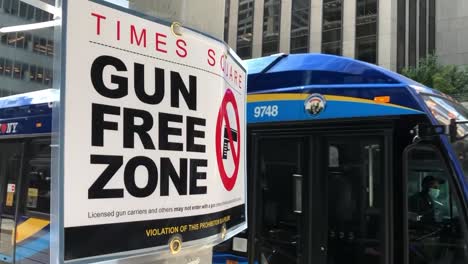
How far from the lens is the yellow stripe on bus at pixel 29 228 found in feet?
21.6

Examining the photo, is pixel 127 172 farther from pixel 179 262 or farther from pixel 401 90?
pixel 401 90

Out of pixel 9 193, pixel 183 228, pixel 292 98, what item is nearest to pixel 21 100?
pixel 9 193

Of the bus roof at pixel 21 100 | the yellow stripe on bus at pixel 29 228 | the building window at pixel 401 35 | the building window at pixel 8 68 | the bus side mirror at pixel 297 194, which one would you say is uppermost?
the building window at pixel 401 35

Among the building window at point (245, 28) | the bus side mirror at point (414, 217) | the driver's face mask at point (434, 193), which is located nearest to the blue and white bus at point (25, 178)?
the bus side mirror at point (414, 217)

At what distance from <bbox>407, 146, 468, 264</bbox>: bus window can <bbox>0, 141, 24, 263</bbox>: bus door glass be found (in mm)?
5240

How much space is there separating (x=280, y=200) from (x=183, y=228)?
9.72 feet

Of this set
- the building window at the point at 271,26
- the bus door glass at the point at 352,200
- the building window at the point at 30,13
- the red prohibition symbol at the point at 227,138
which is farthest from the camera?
the building window at the point at 271,26

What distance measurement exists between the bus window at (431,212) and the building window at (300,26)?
34.9 metres

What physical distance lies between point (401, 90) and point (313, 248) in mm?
1577

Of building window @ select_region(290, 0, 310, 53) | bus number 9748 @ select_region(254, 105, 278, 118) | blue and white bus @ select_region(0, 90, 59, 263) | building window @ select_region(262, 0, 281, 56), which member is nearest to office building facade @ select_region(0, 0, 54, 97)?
bus number 9748 @ select_region(254, 105, 278, 118)

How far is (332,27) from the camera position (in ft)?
122

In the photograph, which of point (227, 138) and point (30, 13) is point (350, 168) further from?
point (30, 13)

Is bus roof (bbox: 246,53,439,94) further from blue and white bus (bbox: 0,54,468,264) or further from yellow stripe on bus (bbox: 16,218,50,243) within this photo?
yellow stripe on bus (bbox: 16,218,50,243)

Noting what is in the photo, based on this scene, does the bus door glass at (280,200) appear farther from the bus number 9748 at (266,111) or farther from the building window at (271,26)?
the building window at (271,26)
